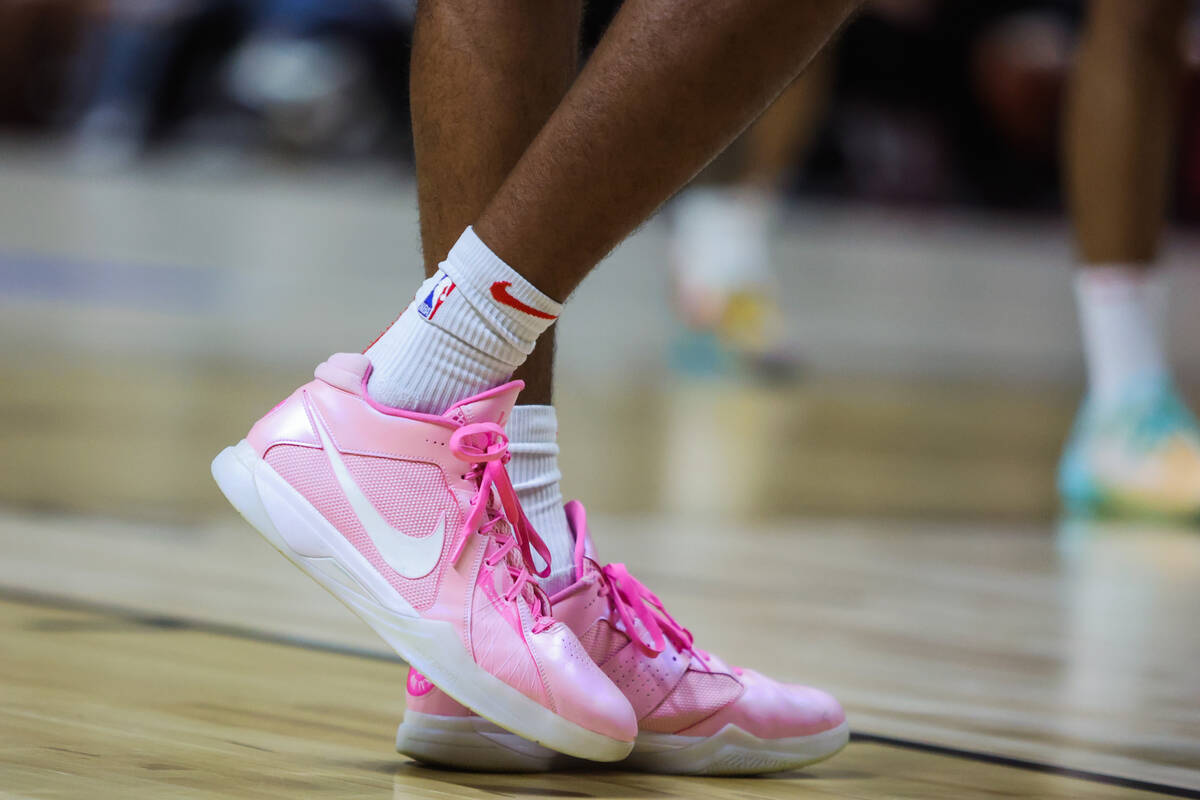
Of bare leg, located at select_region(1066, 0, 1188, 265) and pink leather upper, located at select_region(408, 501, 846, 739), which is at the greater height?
bare leg, located at select_region(1066, 0, 1188, 265)

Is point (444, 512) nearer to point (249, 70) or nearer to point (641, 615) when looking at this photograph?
point (641, 615)

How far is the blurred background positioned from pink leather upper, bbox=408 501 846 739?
824 mm

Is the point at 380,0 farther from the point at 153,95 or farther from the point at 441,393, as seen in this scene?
the point at 441,393

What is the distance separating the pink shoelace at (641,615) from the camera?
694mm

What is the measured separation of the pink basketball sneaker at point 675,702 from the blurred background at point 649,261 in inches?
32.3

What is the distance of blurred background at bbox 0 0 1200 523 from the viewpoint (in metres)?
1.92

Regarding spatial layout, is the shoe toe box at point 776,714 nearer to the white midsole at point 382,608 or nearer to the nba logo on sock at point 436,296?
the white midsole at point 382,608

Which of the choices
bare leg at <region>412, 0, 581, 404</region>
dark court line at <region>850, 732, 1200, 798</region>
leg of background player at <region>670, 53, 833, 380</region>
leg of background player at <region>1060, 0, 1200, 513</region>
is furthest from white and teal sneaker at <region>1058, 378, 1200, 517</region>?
leg of background player at <region>670, 53, 833, 380</region>

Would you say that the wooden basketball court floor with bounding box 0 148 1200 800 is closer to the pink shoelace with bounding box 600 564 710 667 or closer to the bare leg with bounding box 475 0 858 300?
the pink shoelace with bounding box 600 564 710 667

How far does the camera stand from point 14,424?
177 centimetres

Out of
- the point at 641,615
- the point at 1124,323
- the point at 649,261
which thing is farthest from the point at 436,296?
the point at 649,261

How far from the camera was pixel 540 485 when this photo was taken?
71cm

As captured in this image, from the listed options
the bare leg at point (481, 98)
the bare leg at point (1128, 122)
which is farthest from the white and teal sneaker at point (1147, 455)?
the bare leg at point (481, 98)

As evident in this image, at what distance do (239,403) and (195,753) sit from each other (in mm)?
1387
